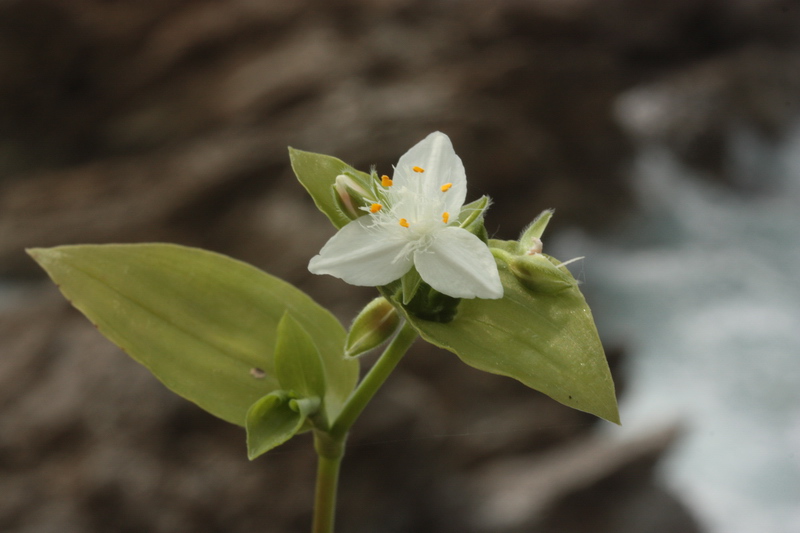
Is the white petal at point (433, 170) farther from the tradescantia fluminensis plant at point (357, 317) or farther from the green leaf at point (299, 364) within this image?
the green leaf at point (299, 364)

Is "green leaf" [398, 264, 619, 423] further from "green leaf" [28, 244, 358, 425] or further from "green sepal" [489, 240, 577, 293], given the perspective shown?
"green leaf" [28, 244, 358, 425]

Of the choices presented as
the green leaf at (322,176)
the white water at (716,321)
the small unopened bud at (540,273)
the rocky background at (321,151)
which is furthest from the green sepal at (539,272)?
the white water at (716,321)

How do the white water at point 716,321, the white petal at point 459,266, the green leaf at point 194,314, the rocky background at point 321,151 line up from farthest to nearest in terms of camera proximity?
the white water at point 716,321
the rocky background at point 321,151
the green leaf at point 194,314
the white petal at point 459,266

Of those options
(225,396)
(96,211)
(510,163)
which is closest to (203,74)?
(96,211)

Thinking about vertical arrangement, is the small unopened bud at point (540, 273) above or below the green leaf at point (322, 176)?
below

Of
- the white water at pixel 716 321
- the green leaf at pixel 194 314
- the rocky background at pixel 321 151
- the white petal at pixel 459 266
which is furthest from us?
the white water at pixel 716 321

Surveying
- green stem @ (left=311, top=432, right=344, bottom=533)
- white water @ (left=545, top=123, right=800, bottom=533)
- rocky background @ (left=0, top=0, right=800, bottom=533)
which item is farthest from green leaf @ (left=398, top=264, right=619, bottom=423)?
white water @ (left=545, top=123, right=800, bottom=533)

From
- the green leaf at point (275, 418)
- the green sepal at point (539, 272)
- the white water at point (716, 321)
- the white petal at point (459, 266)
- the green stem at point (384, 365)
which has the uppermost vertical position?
the white petal at point (459, 266)

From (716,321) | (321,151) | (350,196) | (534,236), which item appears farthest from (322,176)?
(716,321)

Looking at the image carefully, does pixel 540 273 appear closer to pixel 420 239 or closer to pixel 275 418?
pixel 420 239
